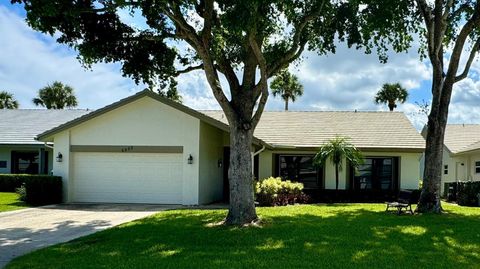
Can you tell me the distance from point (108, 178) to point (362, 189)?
11.6 metres

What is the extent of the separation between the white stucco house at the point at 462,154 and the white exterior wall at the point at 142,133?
54.6ft

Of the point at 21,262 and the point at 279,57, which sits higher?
the point at 279,57

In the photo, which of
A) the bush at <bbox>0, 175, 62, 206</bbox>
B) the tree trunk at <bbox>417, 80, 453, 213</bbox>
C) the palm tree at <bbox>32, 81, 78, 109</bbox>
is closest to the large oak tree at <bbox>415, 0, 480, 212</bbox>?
the tree trunk at <bbox>417, 80, 453, 213</bbox>

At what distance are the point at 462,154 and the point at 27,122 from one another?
87.8 ft

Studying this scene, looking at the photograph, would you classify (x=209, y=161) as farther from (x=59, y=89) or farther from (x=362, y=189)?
(x=59, y=89)

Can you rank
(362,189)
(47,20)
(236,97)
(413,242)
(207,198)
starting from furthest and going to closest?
(362,189) → (207,198) → (236,97) → (47,20) → (413,242)

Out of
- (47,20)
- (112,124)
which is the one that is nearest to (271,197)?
(112,124)

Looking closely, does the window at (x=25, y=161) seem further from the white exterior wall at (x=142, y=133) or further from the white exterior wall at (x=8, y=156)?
the white exterior wall at (x=142, y=133)

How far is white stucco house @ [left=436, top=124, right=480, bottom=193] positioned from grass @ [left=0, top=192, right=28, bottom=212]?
23.1 meters

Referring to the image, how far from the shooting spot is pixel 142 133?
65.6ft

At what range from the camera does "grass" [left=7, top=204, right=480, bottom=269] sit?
870cm

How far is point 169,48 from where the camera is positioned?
16.7m

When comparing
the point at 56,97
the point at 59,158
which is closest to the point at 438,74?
the point at 59,158

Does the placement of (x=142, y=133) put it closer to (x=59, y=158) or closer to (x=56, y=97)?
(x=59, y=158)
